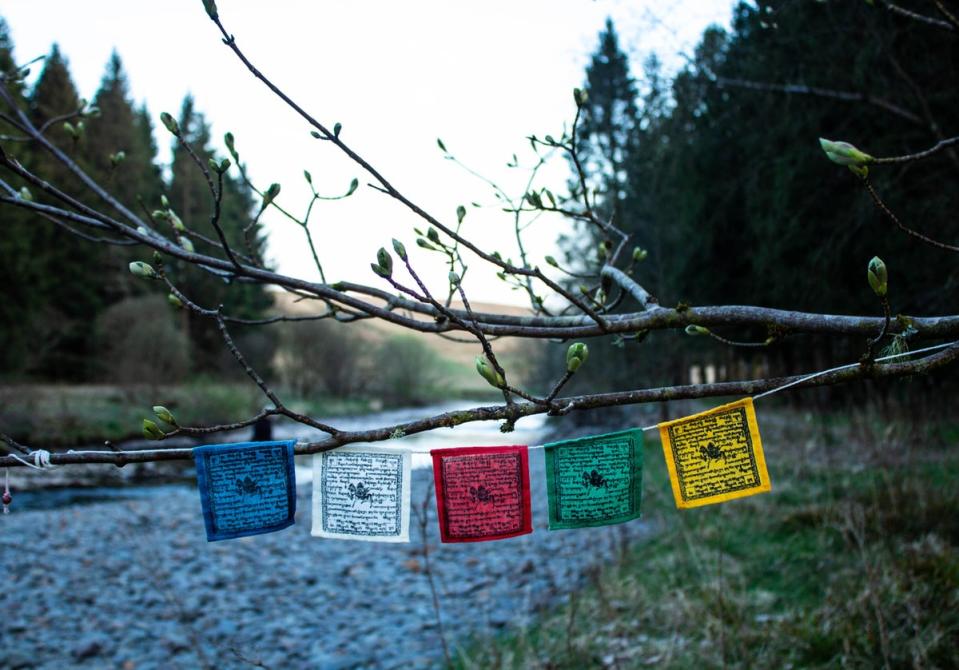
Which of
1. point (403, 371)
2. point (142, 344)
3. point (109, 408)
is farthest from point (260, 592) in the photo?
point (403, 371)

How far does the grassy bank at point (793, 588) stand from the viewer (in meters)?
3.70

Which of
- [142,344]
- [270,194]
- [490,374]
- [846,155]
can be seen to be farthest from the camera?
[142,344]

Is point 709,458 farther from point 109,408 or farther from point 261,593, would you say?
point 109,408

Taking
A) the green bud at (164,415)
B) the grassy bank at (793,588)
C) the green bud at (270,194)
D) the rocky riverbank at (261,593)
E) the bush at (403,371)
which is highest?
the bush at (403,371)

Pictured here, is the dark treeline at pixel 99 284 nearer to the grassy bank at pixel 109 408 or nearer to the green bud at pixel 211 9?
the grassy bank at pixel 109 408

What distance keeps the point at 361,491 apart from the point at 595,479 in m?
0.62

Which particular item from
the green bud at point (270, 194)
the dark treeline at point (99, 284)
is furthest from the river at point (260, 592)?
the dark treeline at point (99, 284)

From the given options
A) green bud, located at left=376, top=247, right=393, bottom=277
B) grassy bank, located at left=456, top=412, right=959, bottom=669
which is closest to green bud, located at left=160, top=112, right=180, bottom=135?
green bud, located at left=376, top=247, right=393, bottom=277

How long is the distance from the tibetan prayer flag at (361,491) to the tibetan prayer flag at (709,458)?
70 centimetres

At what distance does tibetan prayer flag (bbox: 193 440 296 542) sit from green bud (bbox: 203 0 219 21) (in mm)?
957

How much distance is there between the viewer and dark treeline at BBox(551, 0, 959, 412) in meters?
6.41

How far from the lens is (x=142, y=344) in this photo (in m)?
22.1

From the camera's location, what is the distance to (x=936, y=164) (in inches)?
269

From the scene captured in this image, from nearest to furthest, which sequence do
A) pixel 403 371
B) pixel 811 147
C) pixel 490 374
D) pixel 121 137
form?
pixel 490 374
pixel 811 147
pixel 121 137
pixel 403 371
